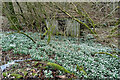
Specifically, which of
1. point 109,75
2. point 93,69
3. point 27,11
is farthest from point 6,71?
point 27,11

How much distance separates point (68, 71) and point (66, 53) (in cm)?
116

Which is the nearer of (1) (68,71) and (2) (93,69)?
(1) (68,71)

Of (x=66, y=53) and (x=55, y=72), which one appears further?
(x=66, y=53)

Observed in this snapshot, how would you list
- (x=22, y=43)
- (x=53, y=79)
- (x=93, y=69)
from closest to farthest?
(x=53, y=79) → (x=93, y=69) → (x=22, y=43)

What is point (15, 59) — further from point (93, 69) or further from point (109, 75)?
point (109, 75)

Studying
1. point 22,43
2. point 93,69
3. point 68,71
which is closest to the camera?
point 68,71

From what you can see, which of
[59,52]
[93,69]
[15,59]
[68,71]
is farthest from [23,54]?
[93,69]

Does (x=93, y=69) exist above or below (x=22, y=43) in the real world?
below

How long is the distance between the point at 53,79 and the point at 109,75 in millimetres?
1775

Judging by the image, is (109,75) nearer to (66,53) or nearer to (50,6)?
(66,53)

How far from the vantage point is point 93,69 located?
137 inches

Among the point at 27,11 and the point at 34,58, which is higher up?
the point at 27,11

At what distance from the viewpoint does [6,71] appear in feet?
9.81

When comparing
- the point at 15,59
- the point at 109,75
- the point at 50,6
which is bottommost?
the point at 109,75
